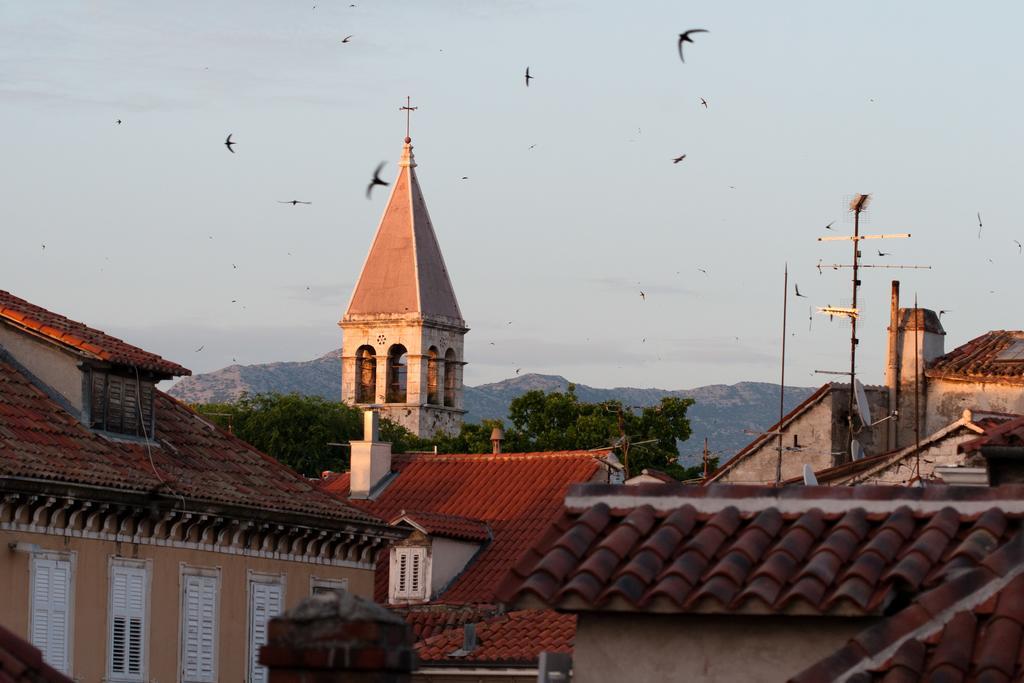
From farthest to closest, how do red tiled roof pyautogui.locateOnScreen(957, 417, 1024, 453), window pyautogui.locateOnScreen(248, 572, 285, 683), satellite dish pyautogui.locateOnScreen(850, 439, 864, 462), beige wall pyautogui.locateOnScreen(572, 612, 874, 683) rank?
satellite dish pyautogui.locateOnScreen(850, 439, 864, 462), window pyautogui.locateOnScreen(248, 572, 285, 683), red tiled roof pyautogui.locateOnScreen(957, 417, 1024, 453), beige wall pyautogui.locateOnScreen(572, 612, 874, 683)

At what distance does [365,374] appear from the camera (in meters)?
157

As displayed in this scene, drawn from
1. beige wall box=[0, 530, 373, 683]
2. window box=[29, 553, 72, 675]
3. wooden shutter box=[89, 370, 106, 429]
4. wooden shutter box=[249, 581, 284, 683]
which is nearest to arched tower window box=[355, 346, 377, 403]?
beige wall box=[0, 530, 373, 683]

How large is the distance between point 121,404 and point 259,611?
3769 millimetres

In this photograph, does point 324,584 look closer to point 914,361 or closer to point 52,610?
point 52,610

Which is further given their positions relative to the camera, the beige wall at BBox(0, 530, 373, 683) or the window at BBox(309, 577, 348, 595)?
the window at BBox(309, 577, 348, 595)

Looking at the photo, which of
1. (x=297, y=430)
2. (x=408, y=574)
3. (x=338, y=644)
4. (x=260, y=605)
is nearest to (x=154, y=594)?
(x=260, y=605)

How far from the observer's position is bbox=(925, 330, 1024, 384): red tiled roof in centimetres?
4381

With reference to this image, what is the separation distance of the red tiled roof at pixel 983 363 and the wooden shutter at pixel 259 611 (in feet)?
46.0

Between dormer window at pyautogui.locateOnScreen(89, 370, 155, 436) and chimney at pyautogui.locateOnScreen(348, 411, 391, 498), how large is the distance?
16745mm

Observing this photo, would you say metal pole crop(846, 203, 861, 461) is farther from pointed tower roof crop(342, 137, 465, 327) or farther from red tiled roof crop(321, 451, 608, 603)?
pointed tower roof crop(342, 137, 465, 327)

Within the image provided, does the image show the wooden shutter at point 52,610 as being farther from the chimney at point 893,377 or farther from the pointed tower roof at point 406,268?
the pointed tower roof at point 406,268

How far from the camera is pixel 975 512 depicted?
45.6 feet

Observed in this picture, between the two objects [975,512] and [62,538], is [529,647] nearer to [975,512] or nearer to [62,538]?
[62,538]

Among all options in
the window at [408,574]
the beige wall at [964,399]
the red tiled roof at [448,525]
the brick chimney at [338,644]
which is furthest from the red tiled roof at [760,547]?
the window at [408,574]
